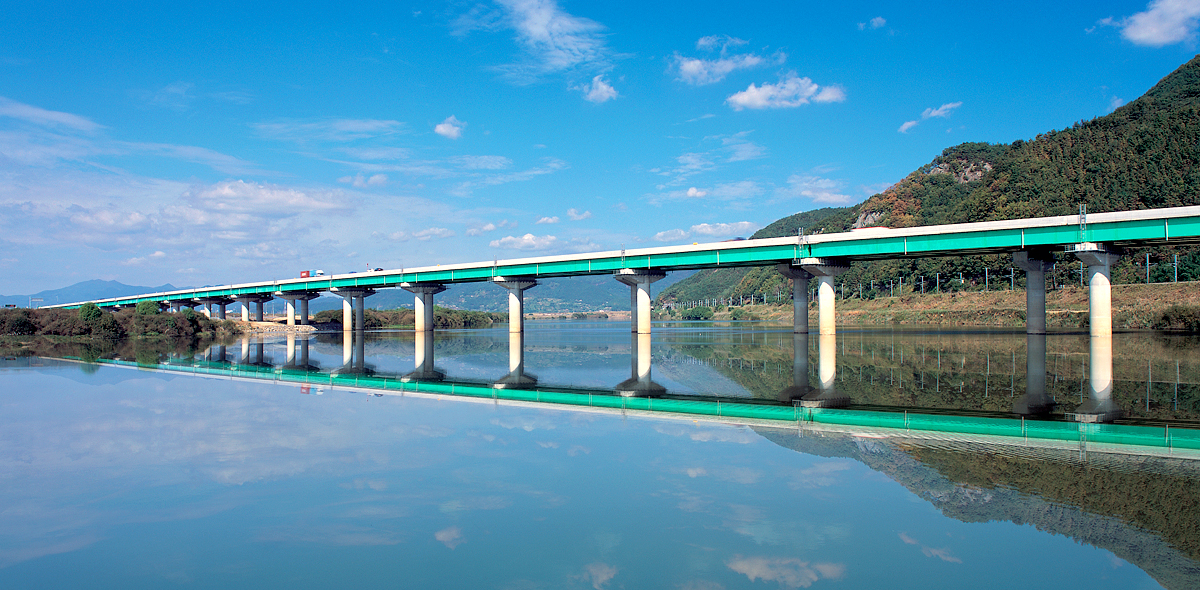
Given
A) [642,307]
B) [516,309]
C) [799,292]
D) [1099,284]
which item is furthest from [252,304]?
→ [1099,284]

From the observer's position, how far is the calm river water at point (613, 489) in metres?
7.09

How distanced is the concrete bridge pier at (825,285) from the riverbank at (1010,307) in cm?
3133

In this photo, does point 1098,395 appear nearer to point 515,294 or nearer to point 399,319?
point 515,294

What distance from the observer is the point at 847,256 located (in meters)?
60.9

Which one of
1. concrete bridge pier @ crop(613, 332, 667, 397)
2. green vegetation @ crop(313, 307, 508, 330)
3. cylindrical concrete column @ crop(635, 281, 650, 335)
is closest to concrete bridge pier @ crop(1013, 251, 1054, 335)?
cylindrical concrete column @ crop(635, 281, 650, 335)

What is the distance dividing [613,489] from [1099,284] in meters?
52.0

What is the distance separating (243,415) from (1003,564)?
17997 millimetres

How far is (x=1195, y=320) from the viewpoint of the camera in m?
59.5

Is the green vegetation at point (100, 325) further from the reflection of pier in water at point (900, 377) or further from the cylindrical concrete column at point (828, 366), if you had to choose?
the cylindrical concrete column at point (828, 366)

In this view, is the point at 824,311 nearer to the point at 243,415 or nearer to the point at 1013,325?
the point at 1013,325

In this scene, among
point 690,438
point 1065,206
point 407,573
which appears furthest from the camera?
point 1065,206

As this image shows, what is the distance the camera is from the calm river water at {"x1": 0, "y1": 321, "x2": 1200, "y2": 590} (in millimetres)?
7090

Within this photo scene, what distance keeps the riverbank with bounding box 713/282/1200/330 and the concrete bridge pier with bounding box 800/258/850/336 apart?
31332 mm

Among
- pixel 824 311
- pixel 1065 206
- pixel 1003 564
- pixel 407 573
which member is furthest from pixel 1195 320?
pixel 1065 206
